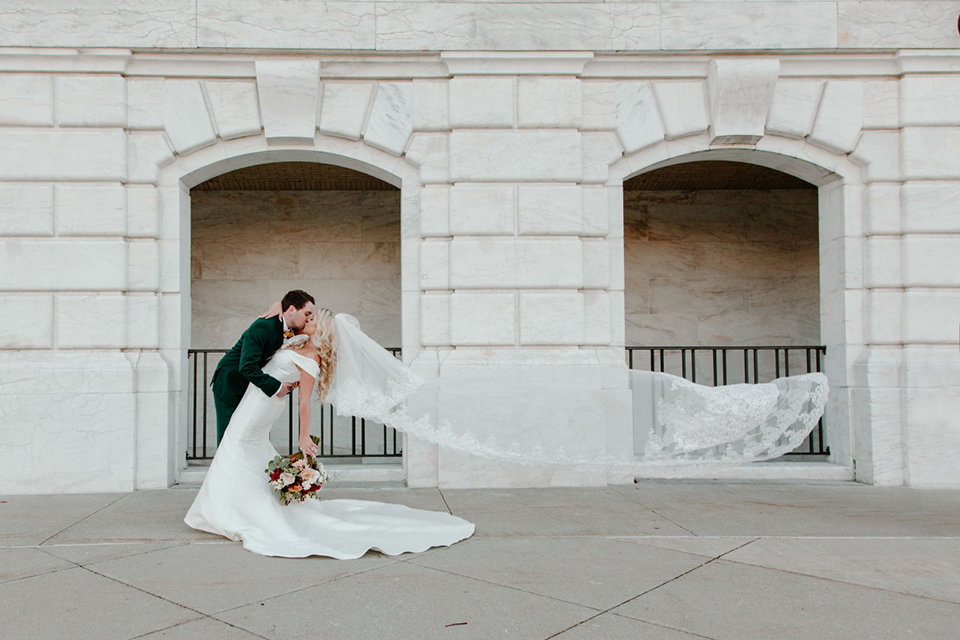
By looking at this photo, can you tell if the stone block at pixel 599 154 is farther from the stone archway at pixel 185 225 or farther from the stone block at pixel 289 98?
the stone block at pixel 289 98

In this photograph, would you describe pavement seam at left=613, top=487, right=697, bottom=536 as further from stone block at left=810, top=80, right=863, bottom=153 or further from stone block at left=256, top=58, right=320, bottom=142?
stone block at left=256, top=58, right=320, bottom=142

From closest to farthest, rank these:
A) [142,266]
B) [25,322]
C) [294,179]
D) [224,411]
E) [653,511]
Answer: [224,411], [653,511], [25,322], [142,266], [294,179]

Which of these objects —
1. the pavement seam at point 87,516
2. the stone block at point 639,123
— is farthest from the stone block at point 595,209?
the pavement seam at point 87,516

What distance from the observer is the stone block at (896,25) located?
7.75 meters

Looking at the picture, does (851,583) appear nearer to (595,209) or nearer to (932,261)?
(595,209)

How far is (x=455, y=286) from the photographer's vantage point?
750 centimetres

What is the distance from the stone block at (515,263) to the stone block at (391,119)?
4.35ft

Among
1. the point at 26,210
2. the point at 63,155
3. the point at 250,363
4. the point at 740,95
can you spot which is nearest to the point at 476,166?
the point at 740,95

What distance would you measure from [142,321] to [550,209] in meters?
4.61

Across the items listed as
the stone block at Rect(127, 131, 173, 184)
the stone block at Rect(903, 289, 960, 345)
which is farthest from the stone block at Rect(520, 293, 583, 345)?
the stone block at Rect(127, 131, 173, 184)

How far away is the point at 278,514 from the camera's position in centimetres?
545

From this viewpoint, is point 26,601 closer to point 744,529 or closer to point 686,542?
point 686,542

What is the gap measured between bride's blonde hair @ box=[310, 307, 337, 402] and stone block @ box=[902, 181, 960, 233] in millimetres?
6449

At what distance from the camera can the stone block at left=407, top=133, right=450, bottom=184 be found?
25.1 feet
